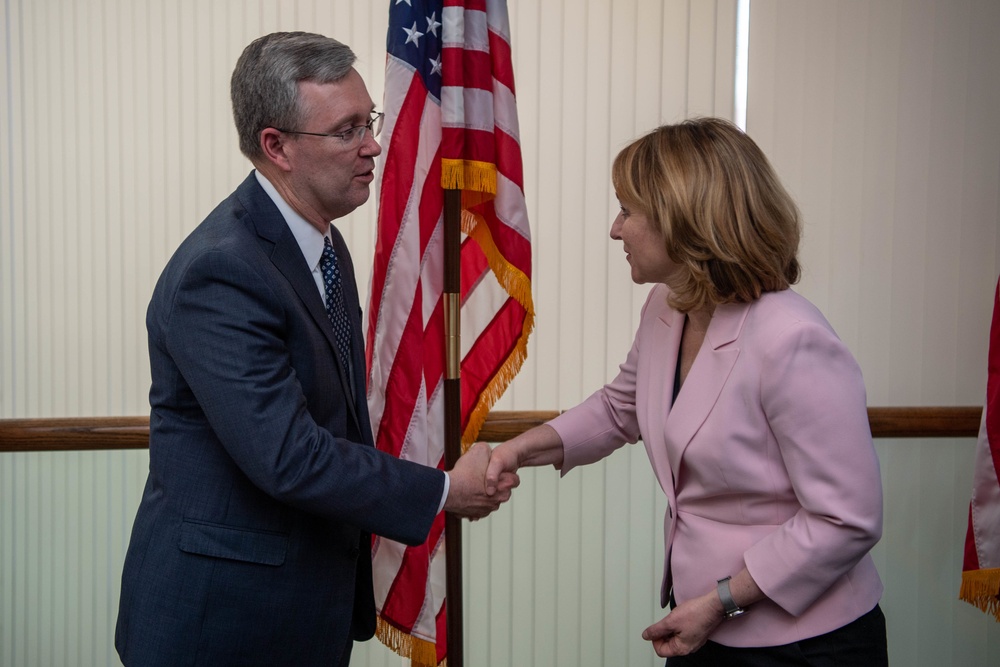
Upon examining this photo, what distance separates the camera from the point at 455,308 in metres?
2.32

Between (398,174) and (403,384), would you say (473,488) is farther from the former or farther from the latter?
(398,174)

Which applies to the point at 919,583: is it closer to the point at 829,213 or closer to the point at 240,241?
the point at 829,213

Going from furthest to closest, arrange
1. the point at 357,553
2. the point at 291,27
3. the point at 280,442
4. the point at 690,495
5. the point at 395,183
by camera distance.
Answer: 1. the point at 291,27
2. the point at 395,183
3. the point at 357,553
4. the point at 690,495
5. the point at 280,442

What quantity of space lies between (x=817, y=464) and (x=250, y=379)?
972mm

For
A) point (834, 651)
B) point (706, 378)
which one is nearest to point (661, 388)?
point (706, 378)

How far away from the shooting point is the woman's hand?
159cm

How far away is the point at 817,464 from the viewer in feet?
4.94

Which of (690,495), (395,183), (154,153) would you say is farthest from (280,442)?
(154,153)

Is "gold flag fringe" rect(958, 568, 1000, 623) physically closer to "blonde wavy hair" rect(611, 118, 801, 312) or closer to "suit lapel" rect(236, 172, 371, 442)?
"blonde wavy hair" rect(611, 118, 801, 312)

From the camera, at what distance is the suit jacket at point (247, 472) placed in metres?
1.56

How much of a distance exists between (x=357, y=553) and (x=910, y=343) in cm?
227

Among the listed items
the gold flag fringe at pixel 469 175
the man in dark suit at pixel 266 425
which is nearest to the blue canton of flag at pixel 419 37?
the gold flag fringe at pixel 469 175

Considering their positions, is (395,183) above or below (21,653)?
above

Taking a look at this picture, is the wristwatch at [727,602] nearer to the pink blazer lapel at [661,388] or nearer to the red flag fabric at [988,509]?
the pink blazer lapel at [661,388]
